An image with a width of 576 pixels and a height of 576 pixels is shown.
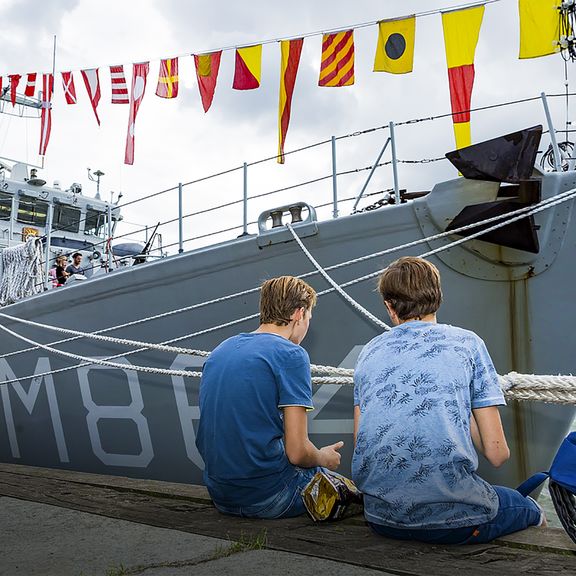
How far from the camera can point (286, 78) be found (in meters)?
6.70

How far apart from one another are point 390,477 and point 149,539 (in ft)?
2.93

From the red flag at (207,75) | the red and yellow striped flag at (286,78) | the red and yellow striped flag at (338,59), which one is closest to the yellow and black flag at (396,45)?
the red and yellow striped flag at (338,59)

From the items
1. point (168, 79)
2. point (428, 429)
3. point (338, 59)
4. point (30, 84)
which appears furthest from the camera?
point (30, 84)

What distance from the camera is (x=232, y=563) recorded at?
1938 millimetres

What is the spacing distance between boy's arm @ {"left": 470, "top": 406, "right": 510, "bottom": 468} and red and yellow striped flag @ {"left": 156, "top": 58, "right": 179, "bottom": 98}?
6639 millimetres

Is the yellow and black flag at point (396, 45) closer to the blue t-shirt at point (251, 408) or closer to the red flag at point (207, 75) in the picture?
the red flag at point (207, 75)

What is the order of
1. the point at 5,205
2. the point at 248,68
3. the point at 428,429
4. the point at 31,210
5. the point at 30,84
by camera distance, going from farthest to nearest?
1. the point at 31,210
2. the point at 5,205
3. the point at 30,84
4. the point at 248,68
5. the point at 428,429

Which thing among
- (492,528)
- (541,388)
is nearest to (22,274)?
(541,388)

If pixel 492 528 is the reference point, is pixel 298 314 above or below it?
above

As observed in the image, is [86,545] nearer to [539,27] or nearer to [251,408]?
[251,408]

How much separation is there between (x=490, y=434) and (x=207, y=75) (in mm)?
6223

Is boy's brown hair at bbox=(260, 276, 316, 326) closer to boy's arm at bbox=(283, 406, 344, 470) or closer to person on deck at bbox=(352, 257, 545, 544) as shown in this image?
boy's arm at bbox=(283, 406, 344, 470)

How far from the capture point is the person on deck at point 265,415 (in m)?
2.53

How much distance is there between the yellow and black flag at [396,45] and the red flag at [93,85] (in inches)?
164
